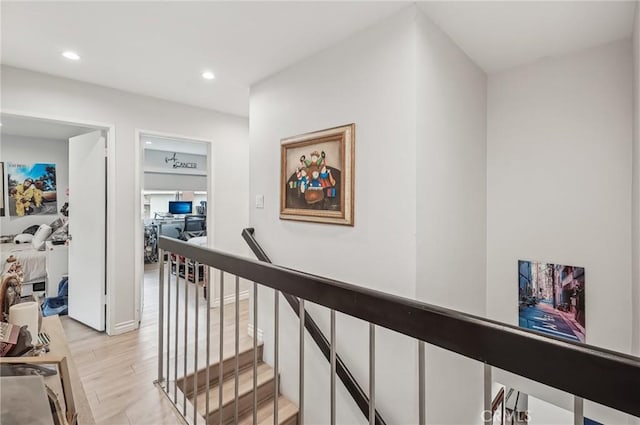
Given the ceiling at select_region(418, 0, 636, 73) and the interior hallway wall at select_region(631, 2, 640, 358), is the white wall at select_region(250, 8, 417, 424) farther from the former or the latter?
the interior hallway wall at select_region(631, 2, 640, 358)

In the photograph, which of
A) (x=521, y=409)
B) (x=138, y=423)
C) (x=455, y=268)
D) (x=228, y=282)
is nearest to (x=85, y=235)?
(x=228, y=282)

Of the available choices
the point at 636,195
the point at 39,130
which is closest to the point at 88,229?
the point at 39,130

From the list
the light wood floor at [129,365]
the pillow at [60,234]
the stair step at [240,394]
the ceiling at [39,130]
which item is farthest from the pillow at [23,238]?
the stair step at [240,394]

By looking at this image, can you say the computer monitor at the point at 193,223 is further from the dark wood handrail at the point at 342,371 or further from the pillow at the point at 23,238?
the dark wood handrail at the point at 342,371

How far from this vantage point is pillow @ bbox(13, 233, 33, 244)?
15.4ft

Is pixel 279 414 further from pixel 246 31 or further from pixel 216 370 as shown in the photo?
pixel 246 31

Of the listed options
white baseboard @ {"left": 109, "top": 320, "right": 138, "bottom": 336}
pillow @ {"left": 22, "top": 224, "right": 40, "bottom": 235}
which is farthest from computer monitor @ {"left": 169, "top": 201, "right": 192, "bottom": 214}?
white baseboard @ {"left": 109, "top": 320, "right": 138, "bottom": 336}

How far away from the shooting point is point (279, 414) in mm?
2340

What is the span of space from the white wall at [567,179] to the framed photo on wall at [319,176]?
1.37 metres

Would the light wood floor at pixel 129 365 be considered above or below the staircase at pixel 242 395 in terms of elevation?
above

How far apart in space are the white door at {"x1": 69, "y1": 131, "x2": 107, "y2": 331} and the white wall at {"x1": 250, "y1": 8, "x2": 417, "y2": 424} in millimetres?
1924

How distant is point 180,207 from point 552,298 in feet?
25.9

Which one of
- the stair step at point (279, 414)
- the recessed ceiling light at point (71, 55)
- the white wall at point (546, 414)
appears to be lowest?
the white wall at point (546, 414)

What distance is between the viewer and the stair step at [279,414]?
2260 mm
